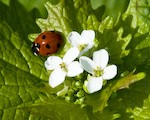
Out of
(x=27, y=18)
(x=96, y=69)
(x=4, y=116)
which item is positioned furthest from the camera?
(x=27, y=18)

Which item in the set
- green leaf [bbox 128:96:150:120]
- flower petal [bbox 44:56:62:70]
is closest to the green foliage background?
green leaf [bbox 128:96:150:120]

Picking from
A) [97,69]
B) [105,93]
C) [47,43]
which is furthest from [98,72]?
[47,43]

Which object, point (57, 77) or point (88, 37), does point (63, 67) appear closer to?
point (57, 77)

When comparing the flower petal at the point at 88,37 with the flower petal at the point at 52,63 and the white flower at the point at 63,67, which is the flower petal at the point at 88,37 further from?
the flower petal at the point at 52,63

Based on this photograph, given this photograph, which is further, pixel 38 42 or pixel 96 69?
pixel 38 42

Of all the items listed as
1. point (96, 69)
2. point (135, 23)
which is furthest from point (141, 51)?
point (96, 69)

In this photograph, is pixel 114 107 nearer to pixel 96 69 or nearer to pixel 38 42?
pixel 96 69
